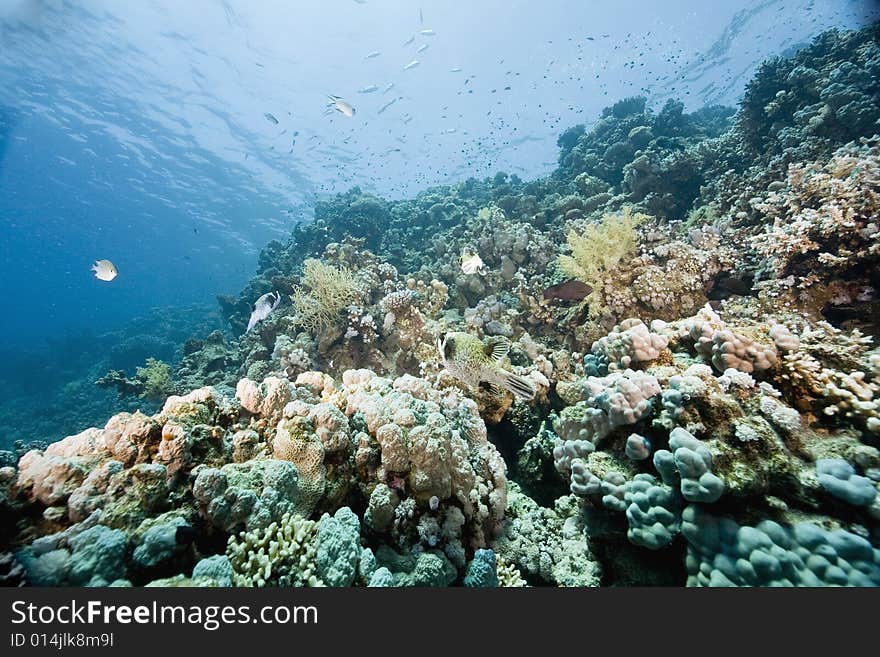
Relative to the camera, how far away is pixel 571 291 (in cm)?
605

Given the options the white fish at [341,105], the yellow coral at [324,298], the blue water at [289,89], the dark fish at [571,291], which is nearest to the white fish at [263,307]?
the yellow coral at [324,298]

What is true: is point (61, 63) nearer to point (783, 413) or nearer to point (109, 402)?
point (109, 402)

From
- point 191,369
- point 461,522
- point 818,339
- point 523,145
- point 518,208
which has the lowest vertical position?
point 191,369

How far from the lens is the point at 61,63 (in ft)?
72.3

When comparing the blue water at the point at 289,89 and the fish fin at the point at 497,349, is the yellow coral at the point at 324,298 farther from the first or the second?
the blue water at the point at 289,89

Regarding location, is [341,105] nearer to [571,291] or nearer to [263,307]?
[263,307]

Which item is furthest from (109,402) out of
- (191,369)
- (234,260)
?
(234,260)

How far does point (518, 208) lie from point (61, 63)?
3254 cm

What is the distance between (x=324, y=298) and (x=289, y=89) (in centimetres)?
3258

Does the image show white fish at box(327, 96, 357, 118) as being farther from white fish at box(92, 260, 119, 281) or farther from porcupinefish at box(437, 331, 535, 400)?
porcupinefish at box(437, 331, 535, 400)

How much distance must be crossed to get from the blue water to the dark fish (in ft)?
49.1

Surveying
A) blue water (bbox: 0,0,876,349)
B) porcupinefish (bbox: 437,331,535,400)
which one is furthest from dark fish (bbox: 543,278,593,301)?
blue water (bbox: 0,0,876,349)

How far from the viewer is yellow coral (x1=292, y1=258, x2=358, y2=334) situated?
24.2 feet

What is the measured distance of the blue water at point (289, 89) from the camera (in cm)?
2195
